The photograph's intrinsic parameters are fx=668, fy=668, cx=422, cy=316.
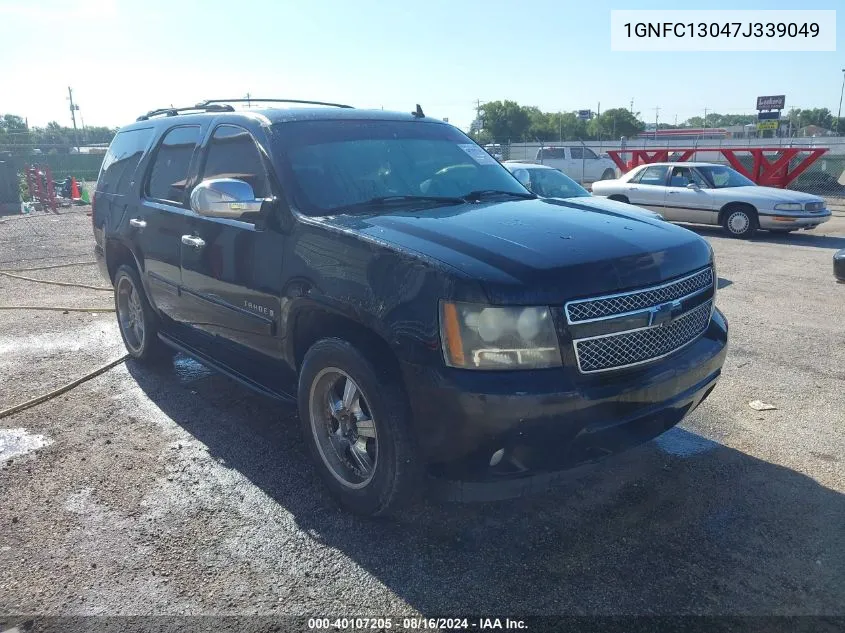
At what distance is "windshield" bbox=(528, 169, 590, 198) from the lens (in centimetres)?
943

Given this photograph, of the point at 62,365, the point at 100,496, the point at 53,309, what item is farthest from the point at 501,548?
the point at 53,309

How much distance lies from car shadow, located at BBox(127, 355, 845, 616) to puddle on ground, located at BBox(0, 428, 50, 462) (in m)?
1.20

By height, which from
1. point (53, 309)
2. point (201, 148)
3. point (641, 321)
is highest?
point (201, 148)

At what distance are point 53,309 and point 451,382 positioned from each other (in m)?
6.68

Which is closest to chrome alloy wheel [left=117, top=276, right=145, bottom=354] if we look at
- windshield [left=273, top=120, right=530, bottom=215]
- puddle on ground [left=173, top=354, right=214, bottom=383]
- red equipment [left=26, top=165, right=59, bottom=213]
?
puddle on ground [left=173, top=354, right=214, bottom=383]

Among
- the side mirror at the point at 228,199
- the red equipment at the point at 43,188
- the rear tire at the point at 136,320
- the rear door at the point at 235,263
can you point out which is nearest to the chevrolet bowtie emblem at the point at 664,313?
the rear door at the point at 235,263

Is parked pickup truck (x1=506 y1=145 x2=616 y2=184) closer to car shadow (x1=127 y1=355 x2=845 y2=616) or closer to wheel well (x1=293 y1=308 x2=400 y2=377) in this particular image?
car shadow (x1=127 y1=355 x2=845 y2=616)

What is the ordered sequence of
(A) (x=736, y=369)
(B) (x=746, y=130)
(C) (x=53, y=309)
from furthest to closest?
A: (B) (x=746, y=130), (C) (x=53, y=309), (A) (x=736, y=369)

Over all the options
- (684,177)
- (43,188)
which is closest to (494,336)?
(684,177)

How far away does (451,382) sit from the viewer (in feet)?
8.68

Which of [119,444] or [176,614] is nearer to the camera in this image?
[176,614]

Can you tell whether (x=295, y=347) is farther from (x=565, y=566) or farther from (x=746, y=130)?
(x=746, y=130)

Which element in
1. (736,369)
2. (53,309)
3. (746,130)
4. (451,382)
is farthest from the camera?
(746,130)

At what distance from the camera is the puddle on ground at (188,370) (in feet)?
17.8
